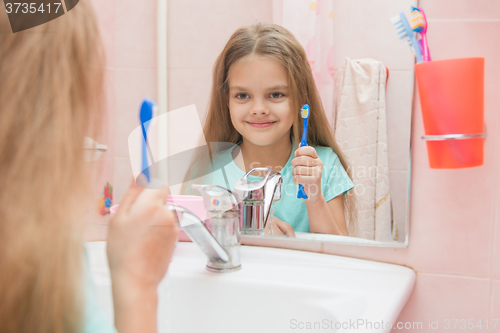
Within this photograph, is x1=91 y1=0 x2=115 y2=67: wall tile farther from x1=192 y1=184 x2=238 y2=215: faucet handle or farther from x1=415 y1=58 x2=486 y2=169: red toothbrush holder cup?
x1=415 y1=58 x2=486 y2=169: red toothbrush holder cup

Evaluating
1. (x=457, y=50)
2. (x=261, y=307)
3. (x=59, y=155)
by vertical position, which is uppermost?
(x=457, y=50)

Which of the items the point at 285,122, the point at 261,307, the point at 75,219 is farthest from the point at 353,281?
the point at 75,219

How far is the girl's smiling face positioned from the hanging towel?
96mm

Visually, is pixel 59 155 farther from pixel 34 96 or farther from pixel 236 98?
pixel 236 98

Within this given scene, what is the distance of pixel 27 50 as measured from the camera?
0.97 ft

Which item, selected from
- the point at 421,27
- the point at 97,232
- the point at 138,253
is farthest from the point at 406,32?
the point at 97,232

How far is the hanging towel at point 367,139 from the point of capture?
66cm

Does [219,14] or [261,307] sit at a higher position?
[219,14]

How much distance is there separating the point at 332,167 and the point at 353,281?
0.63 feet

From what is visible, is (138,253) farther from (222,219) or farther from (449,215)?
(449,215)

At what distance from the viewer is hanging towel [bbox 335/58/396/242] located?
66 cm

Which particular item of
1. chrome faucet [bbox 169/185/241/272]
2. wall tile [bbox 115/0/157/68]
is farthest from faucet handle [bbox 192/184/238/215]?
wall tile [bbox 115/0/157/68]

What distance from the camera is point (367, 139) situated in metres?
0.66

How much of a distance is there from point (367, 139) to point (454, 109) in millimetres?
153
